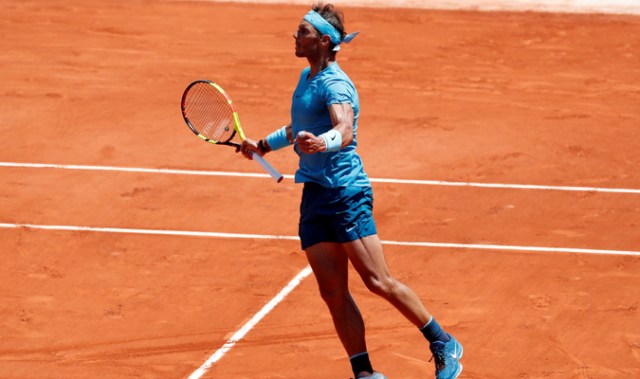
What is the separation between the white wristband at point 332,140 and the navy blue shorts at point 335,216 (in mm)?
570

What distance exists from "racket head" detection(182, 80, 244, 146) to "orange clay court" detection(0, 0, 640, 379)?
1.74 m

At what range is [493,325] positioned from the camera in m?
10.2

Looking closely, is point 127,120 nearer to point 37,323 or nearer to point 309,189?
point 37,323

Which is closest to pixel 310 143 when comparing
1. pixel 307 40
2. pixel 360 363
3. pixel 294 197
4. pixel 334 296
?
pixel 307 40

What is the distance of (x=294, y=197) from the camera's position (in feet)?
44.7

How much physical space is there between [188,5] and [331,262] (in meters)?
15.3

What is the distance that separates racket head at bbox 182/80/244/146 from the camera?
910cm

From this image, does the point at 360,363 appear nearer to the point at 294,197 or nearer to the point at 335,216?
the point at 335,216

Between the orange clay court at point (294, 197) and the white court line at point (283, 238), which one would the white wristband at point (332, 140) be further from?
the white court line at point (283, 238)

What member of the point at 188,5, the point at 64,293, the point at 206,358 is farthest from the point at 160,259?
the point at 188,5

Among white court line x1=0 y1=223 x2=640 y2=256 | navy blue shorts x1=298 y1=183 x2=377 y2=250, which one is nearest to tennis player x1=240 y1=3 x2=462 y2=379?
navy blue shorts x1=298 y1=183 x2=377 y2=250

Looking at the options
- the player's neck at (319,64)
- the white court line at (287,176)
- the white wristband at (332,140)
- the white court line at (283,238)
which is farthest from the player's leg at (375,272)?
the white court line at (287,176)

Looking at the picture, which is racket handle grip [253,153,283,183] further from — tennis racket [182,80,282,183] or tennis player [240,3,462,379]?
tennis racket [182,80,282,183]

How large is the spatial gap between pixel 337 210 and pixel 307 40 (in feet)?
3.66
